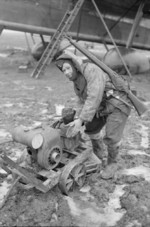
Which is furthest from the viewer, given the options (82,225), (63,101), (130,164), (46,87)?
(46,87)

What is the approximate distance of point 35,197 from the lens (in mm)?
3209

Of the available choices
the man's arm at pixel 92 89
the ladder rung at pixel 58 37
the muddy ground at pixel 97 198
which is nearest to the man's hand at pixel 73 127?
the man's arm at pixel 92 89

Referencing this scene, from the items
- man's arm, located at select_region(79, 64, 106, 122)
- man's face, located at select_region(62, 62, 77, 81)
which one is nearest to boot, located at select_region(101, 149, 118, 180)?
man's arm, located at select_region(79, 64, 106, 122)

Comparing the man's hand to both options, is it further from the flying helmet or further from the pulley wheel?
the flying helmet

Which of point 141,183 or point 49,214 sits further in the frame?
point 141,183

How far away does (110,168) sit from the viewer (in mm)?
3879

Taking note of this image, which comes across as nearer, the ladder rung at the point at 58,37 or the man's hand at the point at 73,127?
the man's hand at the point at 73,127

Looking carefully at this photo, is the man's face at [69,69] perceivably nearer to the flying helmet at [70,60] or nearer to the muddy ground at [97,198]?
the flying helmet at [70,60]

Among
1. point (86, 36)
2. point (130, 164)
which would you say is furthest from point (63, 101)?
point (86, 36)

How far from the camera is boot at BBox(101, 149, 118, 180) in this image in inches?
148

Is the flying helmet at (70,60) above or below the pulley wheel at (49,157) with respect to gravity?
above

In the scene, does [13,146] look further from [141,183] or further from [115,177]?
[141,183]

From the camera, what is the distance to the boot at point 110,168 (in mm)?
3748

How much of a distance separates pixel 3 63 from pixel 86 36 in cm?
417
